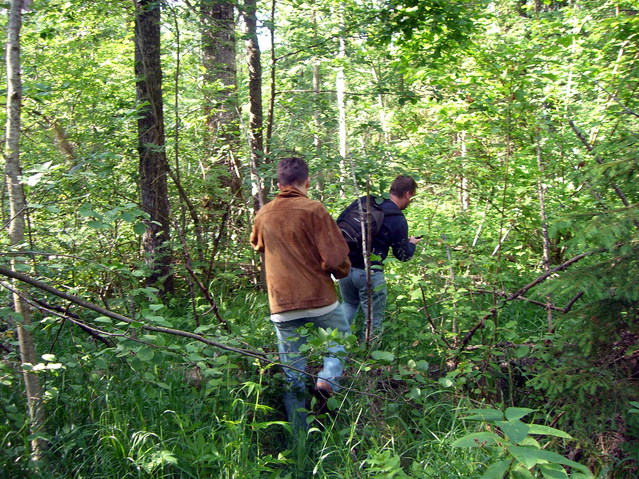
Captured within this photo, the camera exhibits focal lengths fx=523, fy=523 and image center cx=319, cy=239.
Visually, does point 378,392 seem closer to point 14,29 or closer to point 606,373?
point 606,373

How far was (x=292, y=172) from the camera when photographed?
152 inches

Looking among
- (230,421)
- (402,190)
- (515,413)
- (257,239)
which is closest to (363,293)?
(402,190)

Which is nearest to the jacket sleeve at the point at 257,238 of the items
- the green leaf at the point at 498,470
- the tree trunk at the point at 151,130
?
the tree trunk at the point at 151,130

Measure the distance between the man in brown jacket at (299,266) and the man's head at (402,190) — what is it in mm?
1363

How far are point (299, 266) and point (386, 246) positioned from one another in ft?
4.48

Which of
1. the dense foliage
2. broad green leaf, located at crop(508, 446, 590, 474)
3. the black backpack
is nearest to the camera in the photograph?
broad green leaf, located at crop(508, 446, 590, 474)

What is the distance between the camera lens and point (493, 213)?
6.58 meters

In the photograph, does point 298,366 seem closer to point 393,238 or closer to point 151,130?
point 393,238

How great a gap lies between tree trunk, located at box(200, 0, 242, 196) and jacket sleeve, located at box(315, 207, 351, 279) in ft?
8.88

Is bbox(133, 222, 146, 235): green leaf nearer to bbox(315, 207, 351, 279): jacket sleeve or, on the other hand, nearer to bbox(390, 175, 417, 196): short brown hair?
bbox(315, 207, 351, 279): jacket sleeve

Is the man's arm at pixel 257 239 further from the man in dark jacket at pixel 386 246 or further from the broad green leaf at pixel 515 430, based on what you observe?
the broad green leaf at pixel 515 430

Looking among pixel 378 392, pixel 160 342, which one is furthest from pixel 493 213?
pixel 160 342

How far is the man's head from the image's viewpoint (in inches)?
195

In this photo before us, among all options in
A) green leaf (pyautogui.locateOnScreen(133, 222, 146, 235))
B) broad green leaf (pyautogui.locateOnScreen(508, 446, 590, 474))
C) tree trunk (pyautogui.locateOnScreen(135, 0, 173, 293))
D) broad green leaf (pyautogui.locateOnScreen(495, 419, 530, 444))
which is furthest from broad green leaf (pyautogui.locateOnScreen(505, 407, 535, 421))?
tree trunk (pyautogui.locateOnScreen(135, 0, 173, 293))
